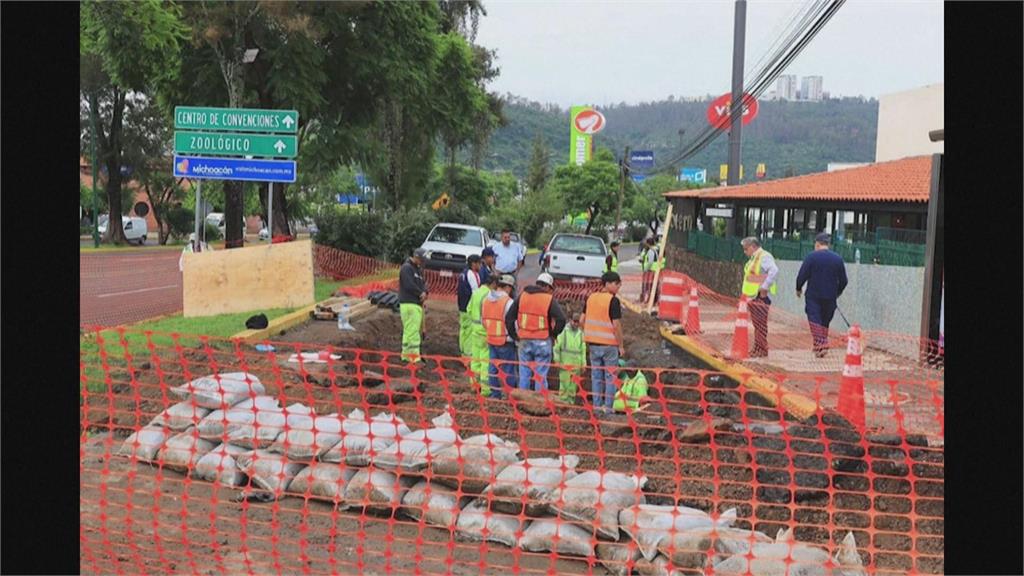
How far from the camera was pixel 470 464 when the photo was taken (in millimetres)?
5293

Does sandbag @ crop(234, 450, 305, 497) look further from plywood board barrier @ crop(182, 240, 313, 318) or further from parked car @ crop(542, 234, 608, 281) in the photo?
parked car @ crop(542, 234, 608, 281)

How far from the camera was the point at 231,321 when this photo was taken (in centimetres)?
1293

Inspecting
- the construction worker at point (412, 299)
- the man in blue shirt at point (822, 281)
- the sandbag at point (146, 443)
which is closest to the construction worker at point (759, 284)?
the man in blue shirt at point (822, 281)

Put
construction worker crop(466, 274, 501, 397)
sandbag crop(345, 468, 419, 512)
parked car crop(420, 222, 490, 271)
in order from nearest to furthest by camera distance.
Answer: sandbag crop(345, 468, 419, 512) < construction worker crop(466, 274, 501, 397) < parked car crop(420, 222, 490, 271)

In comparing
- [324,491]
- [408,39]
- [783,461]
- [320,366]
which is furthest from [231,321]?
[408,39]

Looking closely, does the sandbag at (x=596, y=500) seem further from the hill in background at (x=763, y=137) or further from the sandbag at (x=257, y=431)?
the hill in background at (x=763, y=137)

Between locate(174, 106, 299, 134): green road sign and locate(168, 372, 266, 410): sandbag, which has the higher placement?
locate(174, 106, 299, 134): green road sign

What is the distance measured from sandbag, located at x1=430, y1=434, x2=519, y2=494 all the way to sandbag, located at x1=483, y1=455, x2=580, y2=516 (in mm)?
76

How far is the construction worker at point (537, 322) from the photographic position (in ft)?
27.9

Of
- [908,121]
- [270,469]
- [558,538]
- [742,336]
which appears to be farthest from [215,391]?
[908,121]

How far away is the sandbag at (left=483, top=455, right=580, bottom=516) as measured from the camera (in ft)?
16.4

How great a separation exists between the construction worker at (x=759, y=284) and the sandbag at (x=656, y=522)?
247 inches

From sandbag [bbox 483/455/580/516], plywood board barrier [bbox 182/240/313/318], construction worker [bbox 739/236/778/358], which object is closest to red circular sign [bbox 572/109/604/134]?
plywood board barrier [bbox 182/240/313/318]

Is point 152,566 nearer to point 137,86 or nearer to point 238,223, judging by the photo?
point 238,223
